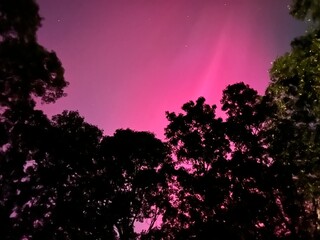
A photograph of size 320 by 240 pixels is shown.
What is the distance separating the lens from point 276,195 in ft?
75.0

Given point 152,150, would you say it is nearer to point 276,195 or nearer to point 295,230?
point 276,195

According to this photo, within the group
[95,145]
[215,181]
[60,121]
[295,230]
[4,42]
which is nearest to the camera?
[4,42]

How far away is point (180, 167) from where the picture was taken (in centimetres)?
2689

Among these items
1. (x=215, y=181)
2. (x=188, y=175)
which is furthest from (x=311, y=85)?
(x=188, y=175)

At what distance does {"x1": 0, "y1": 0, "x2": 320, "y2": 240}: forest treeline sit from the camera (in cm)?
2094

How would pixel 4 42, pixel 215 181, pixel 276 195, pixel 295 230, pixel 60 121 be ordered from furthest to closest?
pixel 60 121
pixel 215 181
pixel 276 195
pixel 295 230
pixel 4 42

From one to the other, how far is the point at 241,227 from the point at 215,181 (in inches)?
150

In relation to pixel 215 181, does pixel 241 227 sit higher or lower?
lower

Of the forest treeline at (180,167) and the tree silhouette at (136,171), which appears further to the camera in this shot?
the tree silhouette at (136,171)

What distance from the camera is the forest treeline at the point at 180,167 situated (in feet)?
68.7

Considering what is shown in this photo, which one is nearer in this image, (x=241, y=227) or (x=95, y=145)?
(x=241, y=227)

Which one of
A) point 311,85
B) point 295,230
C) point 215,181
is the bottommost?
point 295,230

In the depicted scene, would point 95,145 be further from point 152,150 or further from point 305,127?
point 305,127

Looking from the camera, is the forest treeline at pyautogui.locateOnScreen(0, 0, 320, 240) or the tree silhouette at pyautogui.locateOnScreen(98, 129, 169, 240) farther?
the tree silhouette at pyautogui.locateOnScreen(98, 129, 169, 240)
